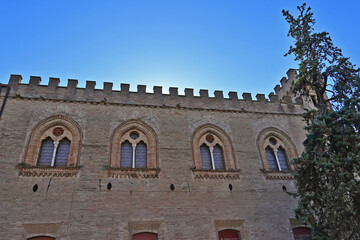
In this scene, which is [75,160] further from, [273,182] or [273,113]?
[273,113]

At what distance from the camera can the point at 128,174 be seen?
11180 mm

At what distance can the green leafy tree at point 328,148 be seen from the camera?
812cm

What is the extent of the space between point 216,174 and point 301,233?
14.8ft

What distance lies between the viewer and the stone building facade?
1004 cm

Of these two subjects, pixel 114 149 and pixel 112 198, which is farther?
pixel 114 149

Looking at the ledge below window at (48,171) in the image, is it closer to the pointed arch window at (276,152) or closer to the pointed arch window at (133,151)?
the pointed arch window at (133,151)

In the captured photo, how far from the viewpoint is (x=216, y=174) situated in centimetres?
1208

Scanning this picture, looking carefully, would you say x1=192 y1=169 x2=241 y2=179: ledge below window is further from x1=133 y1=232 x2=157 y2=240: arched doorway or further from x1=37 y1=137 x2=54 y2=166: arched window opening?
x1=37 y1=137 x2=54 y2=166: arched window opening

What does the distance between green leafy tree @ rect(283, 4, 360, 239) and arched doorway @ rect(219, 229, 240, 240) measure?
310cm

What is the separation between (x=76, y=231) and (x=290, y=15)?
11883 mm

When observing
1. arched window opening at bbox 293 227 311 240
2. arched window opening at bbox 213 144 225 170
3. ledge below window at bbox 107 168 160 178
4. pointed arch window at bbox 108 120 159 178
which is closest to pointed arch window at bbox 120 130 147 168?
pointed arch window at bbox 108 120 159 178

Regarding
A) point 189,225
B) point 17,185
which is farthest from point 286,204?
point 17,185

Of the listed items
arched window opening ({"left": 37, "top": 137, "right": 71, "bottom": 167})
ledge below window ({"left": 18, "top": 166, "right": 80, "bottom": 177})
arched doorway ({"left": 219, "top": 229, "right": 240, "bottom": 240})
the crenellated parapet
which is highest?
the crenellated parapet

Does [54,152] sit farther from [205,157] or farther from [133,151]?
[205,157]
